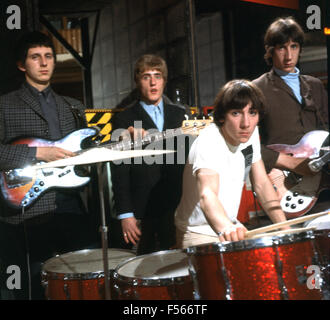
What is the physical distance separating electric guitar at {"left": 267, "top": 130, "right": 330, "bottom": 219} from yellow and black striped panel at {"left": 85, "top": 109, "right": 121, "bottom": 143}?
1.12 m

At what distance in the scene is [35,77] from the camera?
2863 mm

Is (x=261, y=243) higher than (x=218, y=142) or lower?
lower

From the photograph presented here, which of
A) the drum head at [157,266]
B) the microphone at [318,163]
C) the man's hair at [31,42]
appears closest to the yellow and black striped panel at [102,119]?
the man's hair at [31,42]

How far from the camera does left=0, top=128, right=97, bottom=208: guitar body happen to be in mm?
2734

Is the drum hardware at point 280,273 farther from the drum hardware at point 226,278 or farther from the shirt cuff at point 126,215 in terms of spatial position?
the shirt cuff at point 126,215

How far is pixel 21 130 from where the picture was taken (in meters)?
2.81

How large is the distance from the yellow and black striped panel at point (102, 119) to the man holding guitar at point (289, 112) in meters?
1.05

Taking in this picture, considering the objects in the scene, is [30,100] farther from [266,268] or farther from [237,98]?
[266,268]

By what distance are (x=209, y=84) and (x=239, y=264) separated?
2.51 m

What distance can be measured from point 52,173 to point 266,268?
1.54 meters

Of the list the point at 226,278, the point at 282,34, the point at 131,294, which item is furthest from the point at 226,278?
the point at 282,34

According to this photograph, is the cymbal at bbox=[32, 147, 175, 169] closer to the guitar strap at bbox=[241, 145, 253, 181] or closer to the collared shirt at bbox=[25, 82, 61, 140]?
the guitar strap at bbox=[241, 145, 253, 181]

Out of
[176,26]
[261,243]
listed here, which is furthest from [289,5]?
[261,243]
